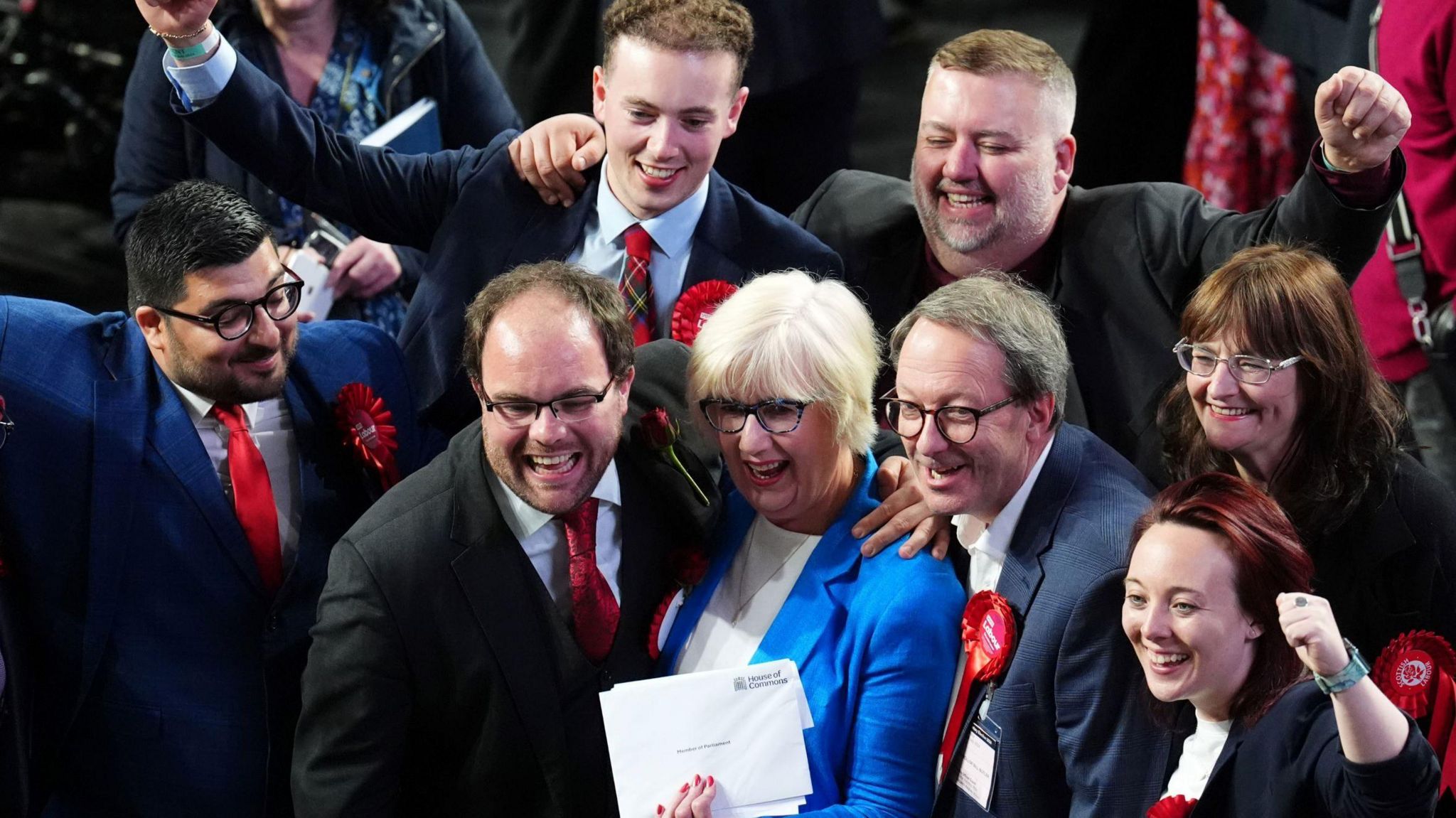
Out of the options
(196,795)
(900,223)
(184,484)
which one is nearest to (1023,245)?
(900,223)

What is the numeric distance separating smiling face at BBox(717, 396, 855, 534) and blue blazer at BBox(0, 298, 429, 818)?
99 centimetres

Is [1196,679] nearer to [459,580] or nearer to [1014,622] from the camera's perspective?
[1014,622]

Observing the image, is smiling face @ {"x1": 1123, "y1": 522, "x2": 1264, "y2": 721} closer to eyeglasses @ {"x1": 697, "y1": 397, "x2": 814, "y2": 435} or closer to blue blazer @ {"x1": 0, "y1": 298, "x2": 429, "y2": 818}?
eyeglasses @ {"x1": 697, "y1": 397, "x2": 814, "y2": 435}

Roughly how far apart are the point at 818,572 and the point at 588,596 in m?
0.45

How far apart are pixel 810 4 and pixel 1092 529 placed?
2658 mm

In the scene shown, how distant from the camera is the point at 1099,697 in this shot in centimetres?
286

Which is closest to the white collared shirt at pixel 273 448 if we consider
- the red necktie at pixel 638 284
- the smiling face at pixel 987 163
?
the red necktie at pixel 638 284

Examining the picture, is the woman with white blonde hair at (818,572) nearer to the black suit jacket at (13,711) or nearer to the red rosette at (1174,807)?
the red rosette at (1174,807)

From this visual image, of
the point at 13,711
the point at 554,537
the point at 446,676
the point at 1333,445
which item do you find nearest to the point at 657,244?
the point at 554,537

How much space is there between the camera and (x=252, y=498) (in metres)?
3.47

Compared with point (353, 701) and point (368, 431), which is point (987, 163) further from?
point (353, 701)

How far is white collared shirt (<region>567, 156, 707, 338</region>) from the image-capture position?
3805 millimetres

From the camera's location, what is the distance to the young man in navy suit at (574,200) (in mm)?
3689

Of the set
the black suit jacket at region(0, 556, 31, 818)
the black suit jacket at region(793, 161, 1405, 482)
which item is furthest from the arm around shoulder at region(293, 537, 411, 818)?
the black suit jacket at region(793, 161, 1405, 482)
